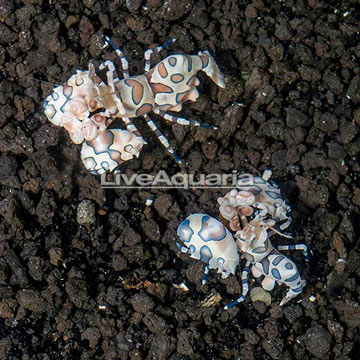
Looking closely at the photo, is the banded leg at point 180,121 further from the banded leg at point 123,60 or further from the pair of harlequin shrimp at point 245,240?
the pair of harlequin shrimp at point 245,240

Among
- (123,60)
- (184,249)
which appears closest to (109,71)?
(123,60)

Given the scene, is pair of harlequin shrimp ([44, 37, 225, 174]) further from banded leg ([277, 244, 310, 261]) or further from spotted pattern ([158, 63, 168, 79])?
banded leg ([277, 244, 310, 261])

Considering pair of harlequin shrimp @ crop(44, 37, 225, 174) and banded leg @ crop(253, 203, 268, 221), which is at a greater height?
pair of harlequin shrimp @ crop(44, 37, 225, 174)

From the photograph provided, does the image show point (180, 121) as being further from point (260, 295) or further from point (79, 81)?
point (260, 295)

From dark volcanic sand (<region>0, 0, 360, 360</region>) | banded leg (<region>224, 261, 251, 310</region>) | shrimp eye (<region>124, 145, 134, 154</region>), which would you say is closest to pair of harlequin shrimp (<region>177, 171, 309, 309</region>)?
banded leg (<region>224, 261, 251, 310</region>)

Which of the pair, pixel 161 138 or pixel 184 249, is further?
pixel 161 138

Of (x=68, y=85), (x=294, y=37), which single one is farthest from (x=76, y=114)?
(x=294, y=37)

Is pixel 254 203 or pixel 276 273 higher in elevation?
pixel 254 203
